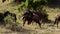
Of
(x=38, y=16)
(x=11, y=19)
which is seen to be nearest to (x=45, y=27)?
(x=38, y=16)

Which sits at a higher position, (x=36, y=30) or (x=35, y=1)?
(x=35, y=1)

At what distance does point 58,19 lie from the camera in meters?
12.7

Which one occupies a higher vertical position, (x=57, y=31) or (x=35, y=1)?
(x=35, y=1)

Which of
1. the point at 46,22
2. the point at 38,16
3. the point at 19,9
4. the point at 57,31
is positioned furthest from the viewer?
the point at 19,9

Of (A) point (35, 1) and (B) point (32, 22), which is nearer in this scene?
(B) point (32, 22)

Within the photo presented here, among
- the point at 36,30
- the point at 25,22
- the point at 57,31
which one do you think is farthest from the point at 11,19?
the point at 57,31

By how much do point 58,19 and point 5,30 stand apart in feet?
8.74

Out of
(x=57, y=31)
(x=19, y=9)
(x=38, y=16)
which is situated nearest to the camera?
(x=57, y=31)

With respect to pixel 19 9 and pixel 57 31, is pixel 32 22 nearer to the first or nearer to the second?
pixel 57 31

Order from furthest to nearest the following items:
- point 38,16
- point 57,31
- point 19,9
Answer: point 19,9 < point 38,16 < point 57,31

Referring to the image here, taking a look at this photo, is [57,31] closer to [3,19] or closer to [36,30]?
[36,30]

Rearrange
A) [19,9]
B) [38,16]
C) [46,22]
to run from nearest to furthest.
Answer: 1. [38,16]
2. [46,22]
3. [19,9]

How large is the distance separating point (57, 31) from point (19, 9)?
13.7 feet

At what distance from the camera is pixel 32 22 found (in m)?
12.8
